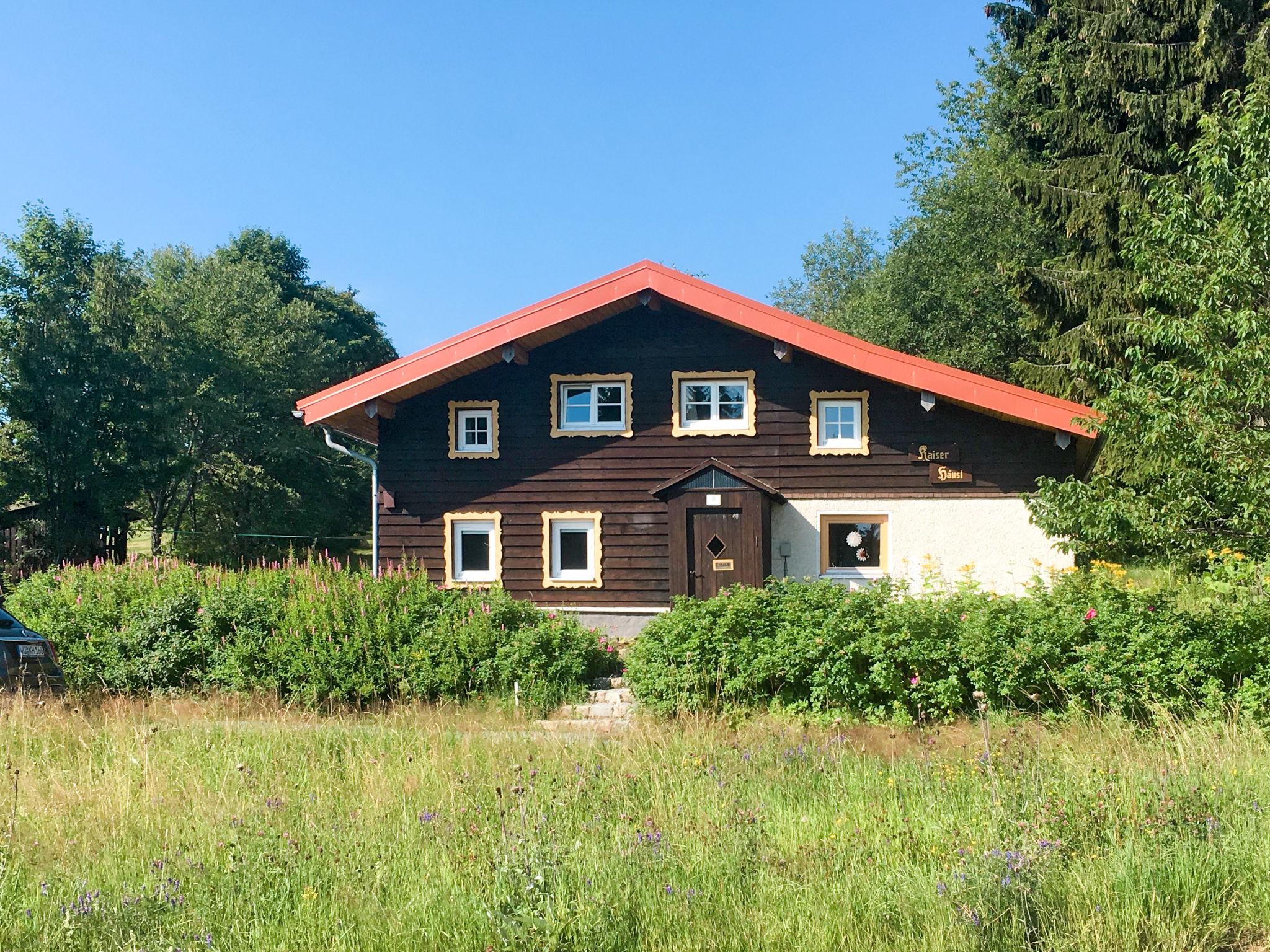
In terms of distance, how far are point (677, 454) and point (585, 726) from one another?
25.9ft

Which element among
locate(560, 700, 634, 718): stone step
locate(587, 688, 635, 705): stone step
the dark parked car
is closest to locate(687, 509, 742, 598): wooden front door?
locate(587, 688, 635, 705): stone step

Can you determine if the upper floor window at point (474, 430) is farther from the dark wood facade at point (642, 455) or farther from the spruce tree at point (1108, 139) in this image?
the spruce tree at point (1108, 139)

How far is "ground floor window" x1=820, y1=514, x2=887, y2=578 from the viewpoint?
15.6 metres

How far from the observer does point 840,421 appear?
15.8m

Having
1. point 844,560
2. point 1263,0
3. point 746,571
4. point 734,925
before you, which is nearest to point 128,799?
point 734,925

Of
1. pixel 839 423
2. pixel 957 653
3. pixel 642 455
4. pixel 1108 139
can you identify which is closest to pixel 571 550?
pixel 642 455

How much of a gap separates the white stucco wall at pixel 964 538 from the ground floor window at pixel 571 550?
3025mm

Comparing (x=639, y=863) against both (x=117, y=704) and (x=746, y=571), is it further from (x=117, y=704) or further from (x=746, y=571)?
(x=746, y=571)

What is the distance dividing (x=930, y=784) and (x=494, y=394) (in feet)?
39.6

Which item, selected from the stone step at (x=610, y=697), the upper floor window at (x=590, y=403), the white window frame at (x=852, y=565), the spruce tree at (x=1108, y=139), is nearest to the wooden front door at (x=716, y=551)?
the white window frame at (x=852, y=565)

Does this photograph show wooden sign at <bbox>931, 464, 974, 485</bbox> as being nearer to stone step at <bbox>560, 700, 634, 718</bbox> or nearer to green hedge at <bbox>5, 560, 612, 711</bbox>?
green hedge at <bbox>5, 560, 612, 711</bbox>

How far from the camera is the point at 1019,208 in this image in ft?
106

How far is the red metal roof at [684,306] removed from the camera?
14.3m

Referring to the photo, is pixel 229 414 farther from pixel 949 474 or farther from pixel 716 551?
pixel 949 474
